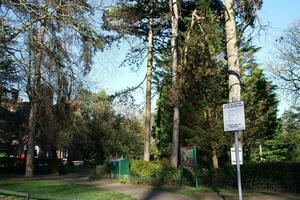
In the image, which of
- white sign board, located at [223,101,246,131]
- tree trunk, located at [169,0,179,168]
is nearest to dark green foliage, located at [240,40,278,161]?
tree trunk, located at [169,0,179,168]

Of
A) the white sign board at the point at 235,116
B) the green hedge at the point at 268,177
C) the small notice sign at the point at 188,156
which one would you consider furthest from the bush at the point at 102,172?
the white sign board at the point at 235,116

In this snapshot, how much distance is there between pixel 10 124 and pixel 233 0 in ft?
113

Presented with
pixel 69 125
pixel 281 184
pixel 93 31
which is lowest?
pixel 281 184

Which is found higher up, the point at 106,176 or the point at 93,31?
the point at 93,31

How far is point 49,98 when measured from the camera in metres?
23.8

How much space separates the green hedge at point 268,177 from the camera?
25031 mm

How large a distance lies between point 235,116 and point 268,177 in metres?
14.3

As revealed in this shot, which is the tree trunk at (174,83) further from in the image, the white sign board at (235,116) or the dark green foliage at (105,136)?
the dark green foliage at (105,136)

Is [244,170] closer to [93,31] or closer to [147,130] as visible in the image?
[93,31]

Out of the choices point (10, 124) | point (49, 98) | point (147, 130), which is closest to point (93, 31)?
point (49, 98)

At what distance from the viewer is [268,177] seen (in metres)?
25.2

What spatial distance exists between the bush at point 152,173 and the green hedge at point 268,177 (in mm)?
2348

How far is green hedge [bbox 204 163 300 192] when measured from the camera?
82.1ft

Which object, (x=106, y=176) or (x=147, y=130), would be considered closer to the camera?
(x=106, y=176)
